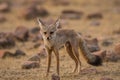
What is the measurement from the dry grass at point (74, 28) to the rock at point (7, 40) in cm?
29

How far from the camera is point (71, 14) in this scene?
2723cm

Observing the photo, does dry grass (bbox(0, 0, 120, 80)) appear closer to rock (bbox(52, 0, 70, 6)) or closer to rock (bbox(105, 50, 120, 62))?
rock (bbox(105, 50, 120, 62))

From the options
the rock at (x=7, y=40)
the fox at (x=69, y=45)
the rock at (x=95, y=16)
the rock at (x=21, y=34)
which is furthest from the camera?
the rock at (x=95, y=16)

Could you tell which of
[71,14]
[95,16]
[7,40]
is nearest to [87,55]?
[7,40]

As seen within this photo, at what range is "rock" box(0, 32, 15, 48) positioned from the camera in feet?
58.3

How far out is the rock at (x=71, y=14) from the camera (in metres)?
26.6

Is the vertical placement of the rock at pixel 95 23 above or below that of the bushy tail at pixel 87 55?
above

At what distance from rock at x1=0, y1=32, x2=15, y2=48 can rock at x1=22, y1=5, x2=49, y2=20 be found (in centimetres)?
696

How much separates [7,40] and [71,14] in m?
9.61

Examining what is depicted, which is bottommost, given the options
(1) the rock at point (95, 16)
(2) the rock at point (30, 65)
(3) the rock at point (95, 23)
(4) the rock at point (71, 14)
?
(2) the rock at point (30, 65)

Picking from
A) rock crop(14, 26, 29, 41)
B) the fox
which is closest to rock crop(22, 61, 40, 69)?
the fox

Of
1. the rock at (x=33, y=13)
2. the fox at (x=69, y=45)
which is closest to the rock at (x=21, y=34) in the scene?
the fox at (x=69, y=45)

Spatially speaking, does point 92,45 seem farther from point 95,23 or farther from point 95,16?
point 95,16

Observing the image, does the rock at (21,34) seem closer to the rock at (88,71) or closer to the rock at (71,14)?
the rock at (88,71)
